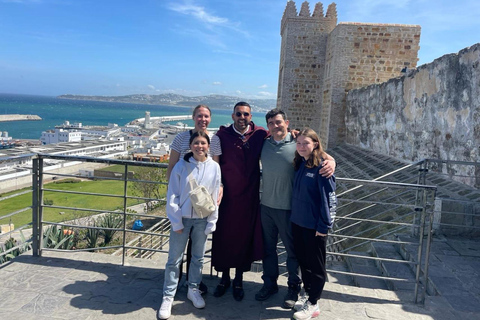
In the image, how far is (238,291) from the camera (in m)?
3.16

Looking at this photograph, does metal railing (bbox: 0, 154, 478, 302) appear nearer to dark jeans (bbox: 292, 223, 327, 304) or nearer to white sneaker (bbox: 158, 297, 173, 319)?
dark jeans (bbox: 292, 223, 327, 304)

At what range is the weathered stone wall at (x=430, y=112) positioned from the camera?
18.4 feet

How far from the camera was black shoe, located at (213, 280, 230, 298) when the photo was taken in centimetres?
318

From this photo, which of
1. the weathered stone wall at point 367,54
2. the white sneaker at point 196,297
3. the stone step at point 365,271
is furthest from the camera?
the weathered stone wall at point 367,54

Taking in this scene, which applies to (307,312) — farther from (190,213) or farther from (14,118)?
(14,118)

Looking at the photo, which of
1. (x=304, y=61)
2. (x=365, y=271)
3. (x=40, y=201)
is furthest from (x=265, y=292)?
(x=304, y=61)

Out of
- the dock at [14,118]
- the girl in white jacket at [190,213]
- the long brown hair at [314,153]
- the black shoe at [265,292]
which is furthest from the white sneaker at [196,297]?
the dock at [14,118]

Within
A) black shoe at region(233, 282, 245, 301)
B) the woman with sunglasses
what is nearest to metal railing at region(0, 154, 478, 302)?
the woman with sunglasses

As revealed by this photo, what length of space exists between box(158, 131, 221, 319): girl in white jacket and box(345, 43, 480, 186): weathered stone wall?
15.1ft

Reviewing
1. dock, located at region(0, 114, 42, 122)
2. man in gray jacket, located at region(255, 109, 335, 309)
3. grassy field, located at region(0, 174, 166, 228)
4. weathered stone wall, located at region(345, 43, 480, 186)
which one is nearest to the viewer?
man in gray jacket, located at region(255, 109, 335, 309)

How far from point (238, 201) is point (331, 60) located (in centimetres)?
1102

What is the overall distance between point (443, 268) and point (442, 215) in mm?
1141

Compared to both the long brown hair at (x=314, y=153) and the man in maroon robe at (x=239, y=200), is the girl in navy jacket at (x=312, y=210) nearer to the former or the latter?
the long brown hair at (x=314, y=153)

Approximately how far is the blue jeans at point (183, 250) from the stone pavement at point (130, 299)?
204 millimetres
